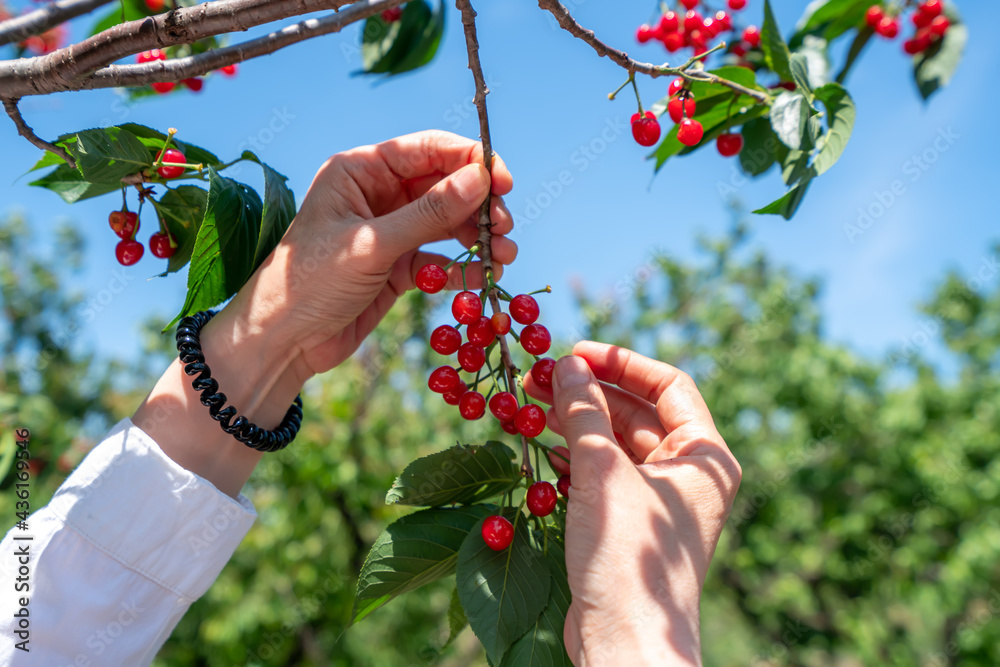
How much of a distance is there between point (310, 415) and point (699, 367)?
14.7 feet

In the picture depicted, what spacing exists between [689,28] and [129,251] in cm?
175

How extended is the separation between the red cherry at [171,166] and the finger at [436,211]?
1.35 feet

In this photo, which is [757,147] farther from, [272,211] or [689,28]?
[272,211]

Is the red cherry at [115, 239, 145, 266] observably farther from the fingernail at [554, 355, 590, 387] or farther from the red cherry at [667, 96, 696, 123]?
the red cherry at [667, 96, 696, 123]

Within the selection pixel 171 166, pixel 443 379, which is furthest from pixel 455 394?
pixel 171 166

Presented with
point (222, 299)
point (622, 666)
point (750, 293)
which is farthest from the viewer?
point (750, 293)

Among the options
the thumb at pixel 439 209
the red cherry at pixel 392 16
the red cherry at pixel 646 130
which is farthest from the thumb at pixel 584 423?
the red cherry at pixel 392 16

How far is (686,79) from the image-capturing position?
1409mm

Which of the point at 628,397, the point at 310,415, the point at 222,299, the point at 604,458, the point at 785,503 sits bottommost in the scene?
the point at 785,503

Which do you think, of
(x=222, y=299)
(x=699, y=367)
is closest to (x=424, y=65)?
(x=222, y=299)

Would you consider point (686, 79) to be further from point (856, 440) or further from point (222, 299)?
point (856, 440)

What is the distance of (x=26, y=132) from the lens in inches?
43.7

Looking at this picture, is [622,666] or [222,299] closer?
[622,666]

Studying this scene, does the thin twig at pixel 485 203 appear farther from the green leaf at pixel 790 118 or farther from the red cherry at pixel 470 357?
the green leaf at pixel 790 118
